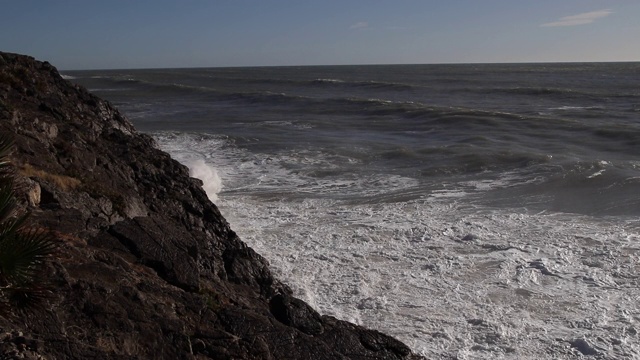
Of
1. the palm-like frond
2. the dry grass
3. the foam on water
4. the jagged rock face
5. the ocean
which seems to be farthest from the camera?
the ocean

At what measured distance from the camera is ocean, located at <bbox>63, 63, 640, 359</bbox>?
7898 mm

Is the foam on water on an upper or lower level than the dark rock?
upper

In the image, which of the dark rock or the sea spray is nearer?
the dark rock

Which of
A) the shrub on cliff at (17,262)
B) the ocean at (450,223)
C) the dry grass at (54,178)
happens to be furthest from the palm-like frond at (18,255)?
the ocean at (450,223)

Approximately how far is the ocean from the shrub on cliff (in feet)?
13.1

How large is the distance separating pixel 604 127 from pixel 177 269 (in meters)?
24.6

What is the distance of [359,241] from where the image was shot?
10.9 m

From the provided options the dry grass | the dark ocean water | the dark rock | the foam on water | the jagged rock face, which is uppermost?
the dry grass

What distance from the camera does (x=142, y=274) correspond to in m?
6.01

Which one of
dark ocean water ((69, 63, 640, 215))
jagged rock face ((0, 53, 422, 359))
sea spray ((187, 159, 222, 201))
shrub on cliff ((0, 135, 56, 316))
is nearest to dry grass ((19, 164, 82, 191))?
jagged rock face ((0, 53, 422, 359))

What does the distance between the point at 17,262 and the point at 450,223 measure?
8826 millimetres

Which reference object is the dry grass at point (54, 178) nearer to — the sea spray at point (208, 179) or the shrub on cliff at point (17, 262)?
the shrub on cliff at point (17, 262)

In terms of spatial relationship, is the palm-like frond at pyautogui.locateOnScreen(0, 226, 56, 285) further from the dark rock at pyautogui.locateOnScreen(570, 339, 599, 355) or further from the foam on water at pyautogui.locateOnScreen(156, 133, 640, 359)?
the dark rock at pyautogui.locateOnScreen(570, 339, 599, 355)

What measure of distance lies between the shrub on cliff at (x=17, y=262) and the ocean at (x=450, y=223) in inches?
158
